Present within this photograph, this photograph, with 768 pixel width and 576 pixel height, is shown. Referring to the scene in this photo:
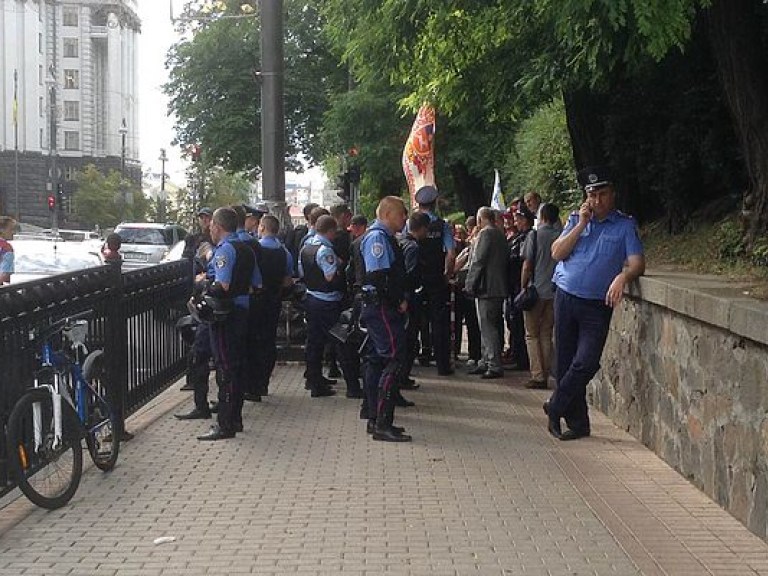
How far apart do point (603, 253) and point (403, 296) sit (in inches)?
58.9

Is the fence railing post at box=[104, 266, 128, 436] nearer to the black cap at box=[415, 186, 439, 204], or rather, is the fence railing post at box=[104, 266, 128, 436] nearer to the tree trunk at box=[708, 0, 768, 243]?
the black cap at box=[415, 186, 439, 204]

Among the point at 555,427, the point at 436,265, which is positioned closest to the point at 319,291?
the point at 436,265

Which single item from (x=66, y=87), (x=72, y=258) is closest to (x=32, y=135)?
(x=66, y=87)

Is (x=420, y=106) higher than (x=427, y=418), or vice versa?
(x=420, y=106)

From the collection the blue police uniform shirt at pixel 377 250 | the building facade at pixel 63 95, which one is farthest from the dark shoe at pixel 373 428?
the building facade at pixel 63 95

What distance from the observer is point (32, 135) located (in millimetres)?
95250

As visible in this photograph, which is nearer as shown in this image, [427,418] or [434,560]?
[434,560]

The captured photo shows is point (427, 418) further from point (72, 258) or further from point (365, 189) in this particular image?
point (365, 189)

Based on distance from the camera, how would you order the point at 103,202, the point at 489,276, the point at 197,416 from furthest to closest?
1. the point at 103,202
2. the point at 489,276
3. the point at 197,416

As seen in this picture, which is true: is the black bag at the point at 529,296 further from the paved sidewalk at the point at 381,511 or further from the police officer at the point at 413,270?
the paved sidewalk at the point at 381,511

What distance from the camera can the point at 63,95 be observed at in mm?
105062

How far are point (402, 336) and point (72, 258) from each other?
11260 mm

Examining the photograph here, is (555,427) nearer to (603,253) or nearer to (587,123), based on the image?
(603,253)

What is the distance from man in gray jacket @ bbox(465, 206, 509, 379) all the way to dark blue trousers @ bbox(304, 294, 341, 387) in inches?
73.5
